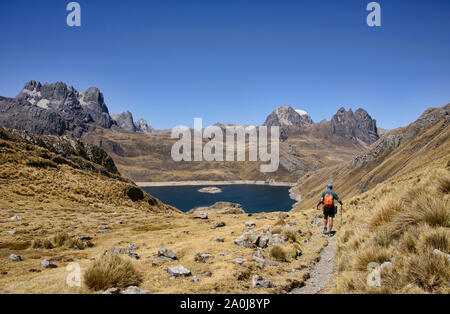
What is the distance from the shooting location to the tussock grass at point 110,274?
898 centimetres

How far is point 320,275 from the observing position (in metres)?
11.5

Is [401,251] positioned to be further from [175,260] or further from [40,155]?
[40,155]

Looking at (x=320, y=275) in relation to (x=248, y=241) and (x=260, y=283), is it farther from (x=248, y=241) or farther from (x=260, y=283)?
(x=248, y=241)

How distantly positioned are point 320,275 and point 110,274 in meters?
9.15

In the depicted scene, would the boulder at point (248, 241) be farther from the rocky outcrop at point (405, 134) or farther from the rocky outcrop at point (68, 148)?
the rocky outcrop at point (405, 134)

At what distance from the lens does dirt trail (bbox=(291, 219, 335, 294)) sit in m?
9.88

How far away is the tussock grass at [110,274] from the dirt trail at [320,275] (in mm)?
6511

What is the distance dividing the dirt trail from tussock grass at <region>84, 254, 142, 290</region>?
6.51 m

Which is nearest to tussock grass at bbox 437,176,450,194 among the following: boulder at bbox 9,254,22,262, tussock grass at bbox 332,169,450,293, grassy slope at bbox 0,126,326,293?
tussock grass at bbox 332,169,450,293

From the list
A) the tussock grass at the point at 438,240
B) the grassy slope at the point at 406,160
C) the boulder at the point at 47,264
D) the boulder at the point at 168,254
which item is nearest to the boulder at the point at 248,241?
the boulder at the point at 168,254

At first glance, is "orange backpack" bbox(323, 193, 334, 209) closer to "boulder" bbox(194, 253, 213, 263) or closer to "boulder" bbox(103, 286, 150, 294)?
"boulder" bbox(194, 253, 213, 263)

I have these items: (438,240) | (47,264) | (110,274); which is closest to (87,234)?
(47,264)
